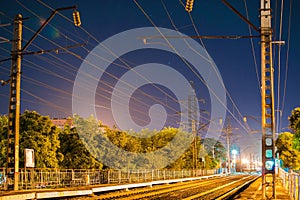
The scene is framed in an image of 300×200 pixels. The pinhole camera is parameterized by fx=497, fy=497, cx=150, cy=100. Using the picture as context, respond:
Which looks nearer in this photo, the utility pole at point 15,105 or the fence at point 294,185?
the fence at point 294,185

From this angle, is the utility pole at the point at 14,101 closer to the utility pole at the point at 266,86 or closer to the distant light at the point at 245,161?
the utility pole at the point at 266,86

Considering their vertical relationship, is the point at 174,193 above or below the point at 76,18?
below

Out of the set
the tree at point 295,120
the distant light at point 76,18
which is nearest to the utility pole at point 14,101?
the distant light at point 76,18

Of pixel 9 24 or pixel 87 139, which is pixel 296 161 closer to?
pixel 87 139

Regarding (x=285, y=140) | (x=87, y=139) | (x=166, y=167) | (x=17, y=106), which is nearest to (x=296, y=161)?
(x=285, y=140)

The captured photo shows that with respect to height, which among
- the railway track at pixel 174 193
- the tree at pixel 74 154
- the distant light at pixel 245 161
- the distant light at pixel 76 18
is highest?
the distant light at pixel 76 18

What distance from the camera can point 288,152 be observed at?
76938mm

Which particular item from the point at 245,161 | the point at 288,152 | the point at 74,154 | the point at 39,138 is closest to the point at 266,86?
the point at 39,138

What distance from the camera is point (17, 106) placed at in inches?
1061

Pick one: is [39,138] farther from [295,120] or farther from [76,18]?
[76,18]

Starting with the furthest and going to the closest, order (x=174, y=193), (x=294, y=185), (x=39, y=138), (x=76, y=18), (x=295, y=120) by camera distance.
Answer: (x=39, y=138) < (x=295, y=120) < (x=174, y=193) < (x=76, y=18) < (x=294, y=185)

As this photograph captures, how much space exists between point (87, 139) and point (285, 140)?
35115 millimetres

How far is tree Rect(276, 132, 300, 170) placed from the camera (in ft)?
245

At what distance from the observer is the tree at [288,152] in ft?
245
